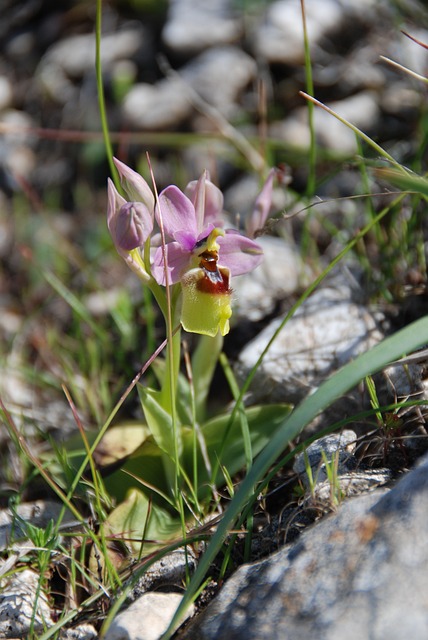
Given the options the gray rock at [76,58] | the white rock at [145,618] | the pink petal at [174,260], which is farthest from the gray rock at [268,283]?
the gray rock at [76,58]

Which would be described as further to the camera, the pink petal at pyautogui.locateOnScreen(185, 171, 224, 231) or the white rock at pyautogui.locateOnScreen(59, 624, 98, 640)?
the pink petal at pyautogui.locateOnScreen(185, 171, 224, 231)

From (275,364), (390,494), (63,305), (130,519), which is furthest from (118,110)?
(390,494)

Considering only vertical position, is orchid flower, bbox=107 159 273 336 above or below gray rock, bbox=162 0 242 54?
below

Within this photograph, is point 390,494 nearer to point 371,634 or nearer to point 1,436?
point 371,634

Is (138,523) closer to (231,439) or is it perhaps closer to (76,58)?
(231,439)

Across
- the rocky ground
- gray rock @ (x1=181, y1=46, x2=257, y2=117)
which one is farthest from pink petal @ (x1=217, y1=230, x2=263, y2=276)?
gray rock @ (x1=181, y1=46, x2=257, y2=117)

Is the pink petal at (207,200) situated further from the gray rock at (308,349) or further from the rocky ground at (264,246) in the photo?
the gray rock at (308,349)

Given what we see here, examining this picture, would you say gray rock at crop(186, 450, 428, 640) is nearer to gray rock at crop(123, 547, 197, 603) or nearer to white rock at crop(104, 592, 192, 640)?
white rock at crop(104, 592, 192, 640)

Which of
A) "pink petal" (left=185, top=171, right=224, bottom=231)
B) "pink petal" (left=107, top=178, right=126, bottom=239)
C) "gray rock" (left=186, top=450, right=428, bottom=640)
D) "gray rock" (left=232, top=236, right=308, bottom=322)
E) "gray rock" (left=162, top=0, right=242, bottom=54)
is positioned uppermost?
"gray rock" (left=162, top=0, right=242, bottom=54)

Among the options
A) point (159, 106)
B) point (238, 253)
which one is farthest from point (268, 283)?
point (159, 106)
